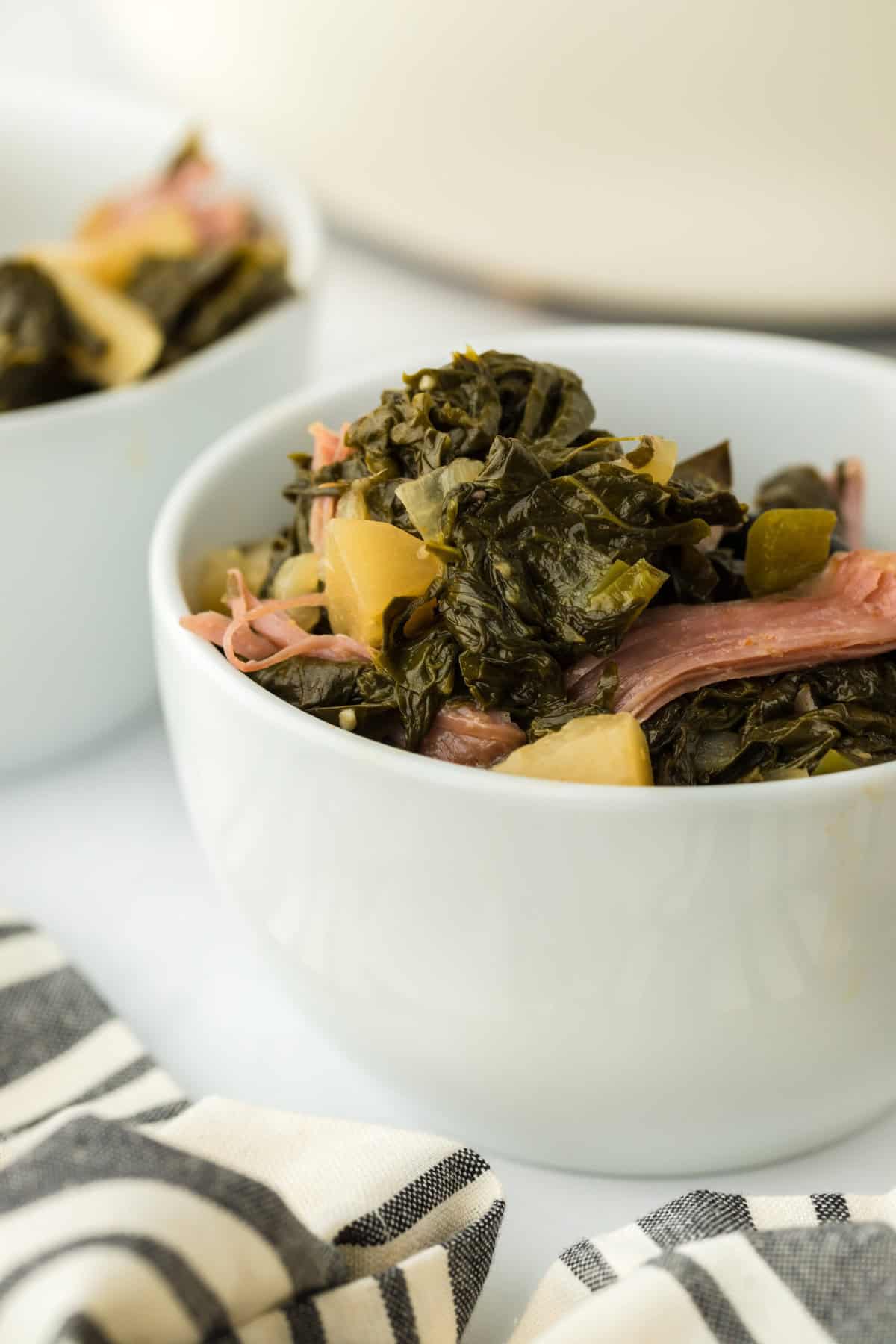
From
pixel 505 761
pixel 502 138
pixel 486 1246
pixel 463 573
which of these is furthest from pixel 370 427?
pixel 502 138

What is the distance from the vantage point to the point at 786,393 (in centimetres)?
201

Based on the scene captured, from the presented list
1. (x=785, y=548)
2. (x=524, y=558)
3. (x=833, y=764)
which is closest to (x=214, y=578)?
(x=524, y=558)

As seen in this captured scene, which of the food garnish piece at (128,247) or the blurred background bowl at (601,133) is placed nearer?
the blurred background bowl at (601,133)

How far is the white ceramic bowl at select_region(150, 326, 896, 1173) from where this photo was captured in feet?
4.21

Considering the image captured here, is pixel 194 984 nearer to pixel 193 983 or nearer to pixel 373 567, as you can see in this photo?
pixel 193 983

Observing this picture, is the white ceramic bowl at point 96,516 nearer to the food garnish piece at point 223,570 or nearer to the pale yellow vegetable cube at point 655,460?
the food garnish piece at point 223,570

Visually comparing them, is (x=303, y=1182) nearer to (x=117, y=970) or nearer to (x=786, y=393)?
(x=117, y=970)

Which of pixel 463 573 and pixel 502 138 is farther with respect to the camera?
pixel 502 138

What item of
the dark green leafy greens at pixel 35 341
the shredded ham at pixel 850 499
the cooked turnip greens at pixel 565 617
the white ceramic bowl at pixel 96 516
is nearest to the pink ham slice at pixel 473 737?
the cooked turnip greens at pixel 565 617

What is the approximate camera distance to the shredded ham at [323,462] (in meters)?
1.64

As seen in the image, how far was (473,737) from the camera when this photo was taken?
147 cm

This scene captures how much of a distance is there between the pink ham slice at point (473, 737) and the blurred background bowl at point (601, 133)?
54.3 inches

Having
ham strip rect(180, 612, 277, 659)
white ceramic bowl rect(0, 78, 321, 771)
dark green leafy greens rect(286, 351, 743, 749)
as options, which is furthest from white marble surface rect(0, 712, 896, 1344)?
dark green leafy greens rect(286, 351, 743, 749)

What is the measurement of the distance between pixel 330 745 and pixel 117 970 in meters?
0.70
